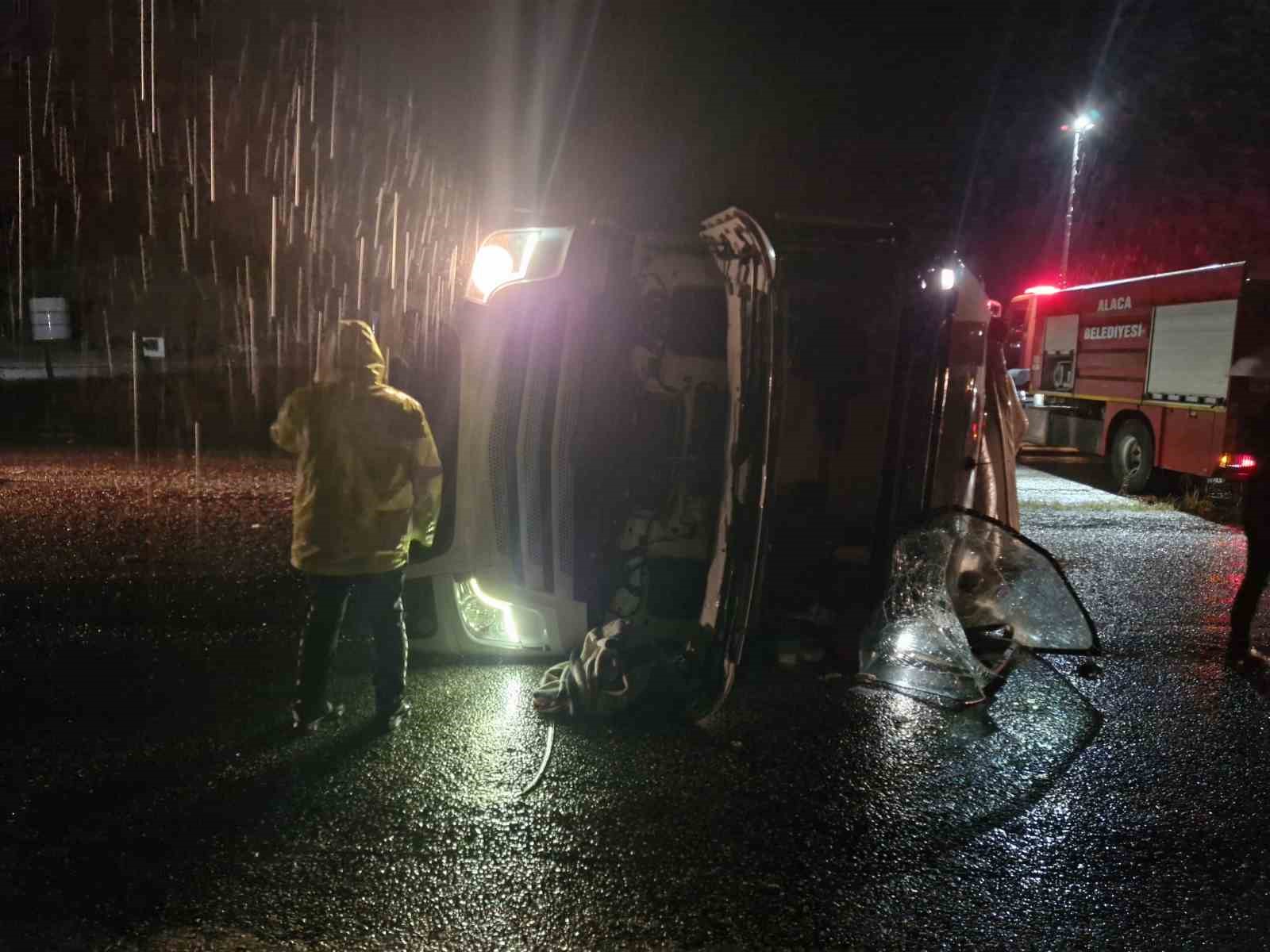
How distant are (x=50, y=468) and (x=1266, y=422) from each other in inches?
468

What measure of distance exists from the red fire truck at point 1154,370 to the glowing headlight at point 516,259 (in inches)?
364

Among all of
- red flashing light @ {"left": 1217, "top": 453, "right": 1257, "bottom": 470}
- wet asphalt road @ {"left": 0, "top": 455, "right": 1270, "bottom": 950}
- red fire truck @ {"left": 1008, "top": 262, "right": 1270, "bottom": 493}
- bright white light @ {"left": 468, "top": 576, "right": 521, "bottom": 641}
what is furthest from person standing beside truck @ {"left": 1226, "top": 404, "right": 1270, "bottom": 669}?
red flashing light @ {"left": 1217, "top": 453, "right": 1257, "bottom": 470}

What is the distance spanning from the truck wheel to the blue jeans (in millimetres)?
11046

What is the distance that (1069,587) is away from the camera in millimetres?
4637

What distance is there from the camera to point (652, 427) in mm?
4352

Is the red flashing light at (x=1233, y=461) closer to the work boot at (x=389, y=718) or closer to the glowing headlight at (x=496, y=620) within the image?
the glowing headlight at (x=496, y=620)

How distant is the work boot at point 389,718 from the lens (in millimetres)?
3971

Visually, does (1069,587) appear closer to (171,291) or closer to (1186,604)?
(1186,604)

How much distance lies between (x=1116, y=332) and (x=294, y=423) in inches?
494

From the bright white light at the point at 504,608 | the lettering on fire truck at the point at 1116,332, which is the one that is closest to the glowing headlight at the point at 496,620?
the bright white light at the point at 504,608

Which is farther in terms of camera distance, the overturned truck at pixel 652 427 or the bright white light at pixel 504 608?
the bright white light at pixel 504 608

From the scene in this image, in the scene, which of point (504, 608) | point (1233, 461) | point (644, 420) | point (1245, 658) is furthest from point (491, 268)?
point (1233, 461)

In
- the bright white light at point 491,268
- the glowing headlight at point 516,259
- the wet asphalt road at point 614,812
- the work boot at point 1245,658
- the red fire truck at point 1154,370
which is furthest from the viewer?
the red fire truck at point 1154,370

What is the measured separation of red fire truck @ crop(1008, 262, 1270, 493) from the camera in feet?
34.9
